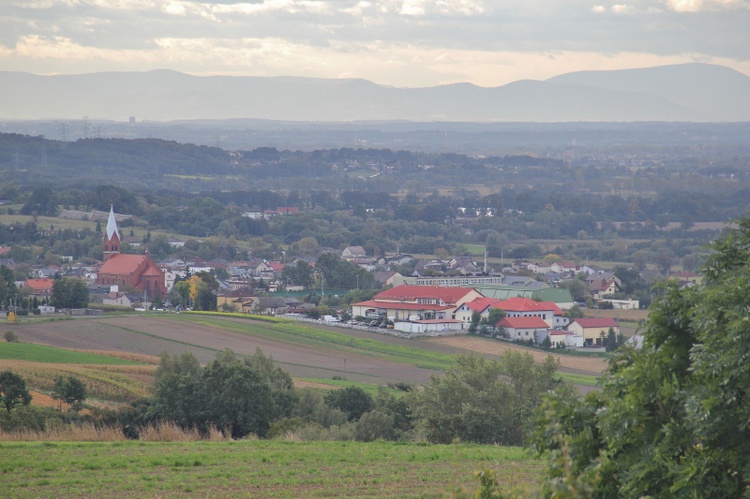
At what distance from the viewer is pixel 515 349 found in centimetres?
5297

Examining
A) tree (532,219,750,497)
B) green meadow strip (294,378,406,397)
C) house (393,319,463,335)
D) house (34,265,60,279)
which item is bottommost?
house (34,265,60,279)

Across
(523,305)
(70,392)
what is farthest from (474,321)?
(70,392)

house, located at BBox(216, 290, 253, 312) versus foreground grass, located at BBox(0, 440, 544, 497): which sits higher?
foreground grass, located at BBox(0, 440, 544, 497)

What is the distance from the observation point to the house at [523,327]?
195ft

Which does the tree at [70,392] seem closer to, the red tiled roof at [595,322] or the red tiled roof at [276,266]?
the red tiled roof at [595,322]

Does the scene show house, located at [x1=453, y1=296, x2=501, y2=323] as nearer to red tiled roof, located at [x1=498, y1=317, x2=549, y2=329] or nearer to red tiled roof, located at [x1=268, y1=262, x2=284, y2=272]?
red tiled roof, located at [x1=498, y1=317, x2=549, y2=329]

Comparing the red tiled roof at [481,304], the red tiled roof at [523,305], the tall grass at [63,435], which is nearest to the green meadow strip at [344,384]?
the tall grass at [63,435]

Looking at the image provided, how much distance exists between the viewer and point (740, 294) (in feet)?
27.0

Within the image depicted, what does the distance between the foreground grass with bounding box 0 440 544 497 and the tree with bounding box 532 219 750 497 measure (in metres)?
3.77

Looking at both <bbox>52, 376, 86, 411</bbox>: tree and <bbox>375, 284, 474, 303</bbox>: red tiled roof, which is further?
<bbox>375, 284, 474, 303</bbox>: red tiled roof

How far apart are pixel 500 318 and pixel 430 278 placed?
27.5 m

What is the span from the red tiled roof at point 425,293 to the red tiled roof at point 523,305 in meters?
2.78

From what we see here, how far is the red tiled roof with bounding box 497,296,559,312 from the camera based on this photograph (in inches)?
2527

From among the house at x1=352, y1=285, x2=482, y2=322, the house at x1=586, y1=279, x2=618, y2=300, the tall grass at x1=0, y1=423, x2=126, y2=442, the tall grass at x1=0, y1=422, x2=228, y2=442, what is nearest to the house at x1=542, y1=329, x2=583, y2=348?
the house at x1=352, y1=285, x2=482, y2=322
